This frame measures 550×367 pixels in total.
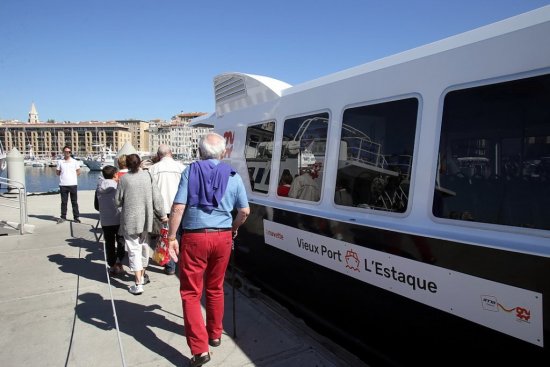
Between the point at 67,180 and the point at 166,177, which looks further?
the point at 67,180

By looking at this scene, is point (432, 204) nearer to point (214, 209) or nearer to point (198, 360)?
point (214, 209)

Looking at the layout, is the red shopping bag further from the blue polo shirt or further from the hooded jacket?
the blue polo shirt

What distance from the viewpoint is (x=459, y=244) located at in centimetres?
238

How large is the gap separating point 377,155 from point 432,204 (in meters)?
0.68

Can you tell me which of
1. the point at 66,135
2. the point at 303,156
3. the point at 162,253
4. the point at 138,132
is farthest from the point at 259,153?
the point at 138,132

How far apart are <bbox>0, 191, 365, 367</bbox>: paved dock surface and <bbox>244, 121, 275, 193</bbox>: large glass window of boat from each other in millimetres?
1484

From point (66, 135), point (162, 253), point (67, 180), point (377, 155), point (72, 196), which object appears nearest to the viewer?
point (377, 155)

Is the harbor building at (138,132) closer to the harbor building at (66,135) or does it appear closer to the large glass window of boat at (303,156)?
the harbor building at (66,135)

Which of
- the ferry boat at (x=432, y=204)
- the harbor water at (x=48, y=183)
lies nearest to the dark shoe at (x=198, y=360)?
the ferry boat at (x=432, y=204)

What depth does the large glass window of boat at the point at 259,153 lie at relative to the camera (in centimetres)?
478

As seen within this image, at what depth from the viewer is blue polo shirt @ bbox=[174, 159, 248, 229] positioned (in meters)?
3.02

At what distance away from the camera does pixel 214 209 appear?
3.06 meters

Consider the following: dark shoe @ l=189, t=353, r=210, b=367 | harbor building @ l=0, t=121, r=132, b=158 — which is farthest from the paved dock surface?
harbor building @ l=0, t=121, r=132, b=158

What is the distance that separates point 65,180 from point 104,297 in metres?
5.85
